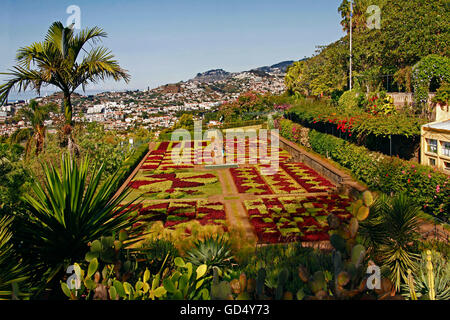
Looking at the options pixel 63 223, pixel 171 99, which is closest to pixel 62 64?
pixel 63 223

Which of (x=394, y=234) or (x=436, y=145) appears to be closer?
(x=394, y=234)

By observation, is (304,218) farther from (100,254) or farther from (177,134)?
(177,134)

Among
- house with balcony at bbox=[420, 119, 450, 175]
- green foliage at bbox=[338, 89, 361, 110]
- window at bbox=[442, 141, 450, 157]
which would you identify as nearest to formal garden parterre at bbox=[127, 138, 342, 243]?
house with balcony at bbox=[420, 119, 450, 175]

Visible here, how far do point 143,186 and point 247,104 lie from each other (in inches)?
1029

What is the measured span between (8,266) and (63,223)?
65 centimetres

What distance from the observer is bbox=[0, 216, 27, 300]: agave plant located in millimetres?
3217

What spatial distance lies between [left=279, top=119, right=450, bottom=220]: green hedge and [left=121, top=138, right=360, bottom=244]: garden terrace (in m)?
1.33

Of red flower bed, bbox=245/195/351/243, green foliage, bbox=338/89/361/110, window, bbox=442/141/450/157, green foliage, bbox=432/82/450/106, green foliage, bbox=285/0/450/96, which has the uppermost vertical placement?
green foliage, bbox=285/0/450/96

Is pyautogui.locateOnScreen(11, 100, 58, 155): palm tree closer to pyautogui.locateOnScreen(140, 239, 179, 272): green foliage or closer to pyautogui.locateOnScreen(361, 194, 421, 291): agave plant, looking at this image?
pyautogui.locateOnScreen(140, 239, 179, 272): green foliage

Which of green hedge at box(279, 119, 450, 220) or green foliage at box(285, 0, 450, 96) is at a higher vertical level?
green foliage at box(285, 0, 450, 96)

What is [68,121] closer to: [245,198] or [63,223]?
[63,223]

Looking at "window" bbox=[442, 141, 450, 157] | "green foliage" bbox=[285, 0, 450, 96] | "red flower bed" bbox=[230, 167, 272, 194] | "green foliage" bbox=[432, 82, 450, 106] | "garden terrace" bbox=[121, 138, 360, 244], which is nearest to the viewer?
"window" bbox=[442, 141, 450, 157]

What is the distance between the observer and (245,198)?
14312mm
